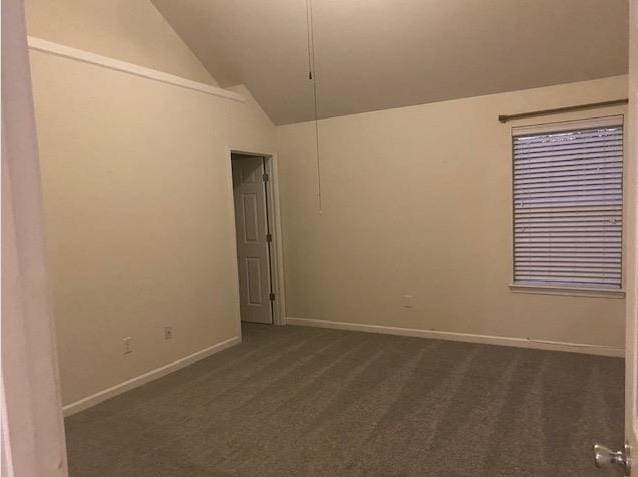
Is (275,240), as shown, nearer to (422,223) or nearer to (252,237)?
(252,237)

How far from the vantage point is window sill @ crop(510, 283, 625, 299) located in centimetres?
390

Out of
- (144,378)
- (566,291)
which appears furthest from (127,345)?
(566,291)

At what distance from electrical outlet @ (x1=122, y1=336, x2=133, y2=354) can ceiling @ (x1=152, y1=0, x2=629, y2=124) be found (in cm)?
293

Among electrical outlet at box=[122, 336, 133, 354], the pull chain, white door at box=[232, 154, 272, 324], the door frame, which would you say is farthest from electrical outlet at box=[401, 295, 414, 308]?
electrical outlet at box=[122, 336, 133, 354]

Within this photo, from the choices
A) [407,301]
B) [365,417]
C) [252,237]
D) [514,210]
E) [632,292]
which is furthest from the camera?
[252,237]

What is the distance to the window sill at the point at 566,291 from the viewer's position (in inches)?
154

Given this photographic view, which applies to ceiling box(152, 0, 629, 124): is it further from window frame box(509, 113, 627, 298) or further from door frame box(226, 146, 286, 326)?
door frame box(226, 146, 286, 326)

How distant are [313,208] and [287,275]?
3.11ft

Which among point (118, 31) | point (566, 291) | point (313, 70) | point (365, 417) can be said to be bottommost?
point (365, 417)

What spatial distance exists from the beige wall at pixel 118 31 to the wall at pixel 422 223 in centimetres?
151

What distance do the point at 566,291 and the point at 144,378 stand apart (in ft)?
12.7

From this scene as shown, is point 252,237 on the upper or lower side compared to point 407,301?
upper

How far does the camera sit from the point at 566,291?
4.09 meters

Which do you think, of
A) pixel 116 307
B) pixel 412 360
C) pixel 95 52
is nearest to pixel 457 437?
pixel 412 360
